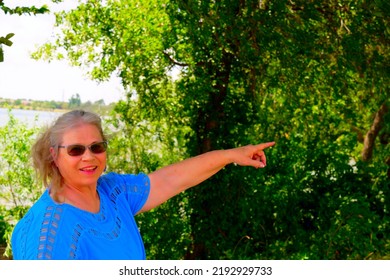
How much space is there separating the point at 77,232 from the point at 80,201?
16 cm

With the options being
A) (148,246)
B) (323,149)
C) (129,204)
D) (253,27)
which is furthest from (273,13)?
(129,204)

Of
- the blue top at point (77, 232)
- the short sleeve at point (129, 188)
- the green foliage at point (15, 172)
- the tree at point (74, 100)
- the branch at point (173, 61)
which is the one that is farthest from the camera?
the green foliage at point (15, 172)

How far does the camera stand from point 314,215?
20.1 feet

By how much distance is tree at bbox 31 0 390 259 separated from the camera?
491 cm

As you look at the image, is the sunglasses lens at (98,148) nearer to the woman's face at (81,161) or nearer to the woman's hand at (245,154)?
the woman's face at (81,161)

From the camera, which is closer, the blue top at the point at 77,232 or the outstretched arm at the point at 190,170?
the blue top at the point at 77,232

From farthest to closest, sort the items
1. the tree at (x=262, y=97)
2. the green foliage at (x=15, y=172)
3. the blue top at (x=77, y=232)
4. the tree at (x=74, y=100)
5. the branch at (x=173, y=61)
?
the green foliage at (x=15, y=172), the tree at (x=74, y=100), the branch at (x=173, y=61), the tree at (x=262, y=97), the blue top at (x=77, y=232)

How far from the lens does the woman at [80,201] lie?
2010 mm

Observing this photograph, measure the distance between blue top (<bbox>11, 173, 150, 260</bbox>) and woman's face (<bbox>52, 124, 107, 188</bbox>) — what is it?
0.31ft

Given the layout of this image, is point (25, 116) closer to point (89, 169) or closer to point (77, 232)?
point (89, 169)

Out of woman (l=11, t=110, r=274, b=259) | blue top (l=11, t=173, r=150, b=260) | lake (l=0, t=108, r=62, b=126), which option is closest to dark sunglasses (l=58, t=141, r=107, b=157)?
woman (l=11, t=110, r=274, b=259)

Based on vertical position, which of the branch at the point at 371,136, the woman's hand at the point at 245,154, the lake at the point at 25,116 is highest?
the lake at the point at 25,116

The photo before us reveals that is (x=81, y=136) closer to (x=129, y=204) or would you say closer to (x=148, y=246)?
(x=129, y=204)

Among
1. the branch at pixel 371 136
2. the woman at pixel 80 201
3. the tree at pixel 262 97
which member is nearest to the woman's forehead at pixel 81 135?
the woman at pixel 80 201
